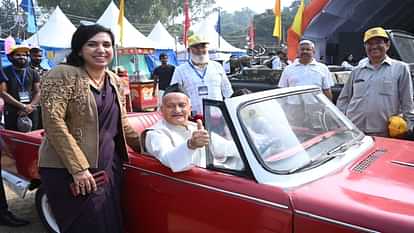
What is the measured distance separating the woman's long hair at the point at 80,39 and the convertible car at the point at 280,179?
777mm

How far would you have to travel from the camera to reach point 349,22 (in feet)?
45.4

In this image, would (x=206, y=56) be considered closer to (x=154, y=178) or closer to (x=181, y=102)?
(x=181, y=102)

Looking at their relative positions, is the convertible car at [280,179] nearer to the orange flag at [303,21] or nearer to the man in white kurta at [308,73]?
the man in white kurta at [308,73]

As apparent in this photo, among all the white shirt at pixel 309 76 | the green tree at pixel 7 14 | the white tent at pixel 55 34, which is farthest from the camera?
the green tree at pixel 7 14

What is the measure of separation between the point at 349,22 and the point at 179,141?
12856 millimetres

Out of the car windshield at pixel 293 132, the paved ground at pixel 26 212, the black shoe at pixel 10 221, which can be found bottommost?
the paved ground at pixel 26 212

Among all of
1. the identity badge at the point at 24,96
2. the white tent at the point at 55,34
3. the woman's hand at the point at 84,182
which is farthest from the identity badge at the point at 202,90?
the white tent at the point at 55,34

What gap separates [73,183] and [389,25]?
15.0 meters

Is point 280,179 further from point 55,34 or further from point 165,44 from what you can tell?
point 165,44

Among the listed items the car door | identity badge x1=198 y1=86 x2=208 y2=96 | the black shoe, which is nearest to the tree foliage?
identity badge x1=198 y1=86 x2=208 y2=96

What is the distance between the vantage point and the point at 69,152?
214 centimetres

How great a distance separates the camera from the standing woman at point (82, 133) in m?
2.17

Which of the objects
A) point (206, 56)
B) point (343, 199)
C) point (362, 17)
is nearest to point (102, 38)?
point (343, 199)

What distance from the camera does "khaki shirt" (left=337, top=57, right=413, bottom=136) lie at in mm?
3656
